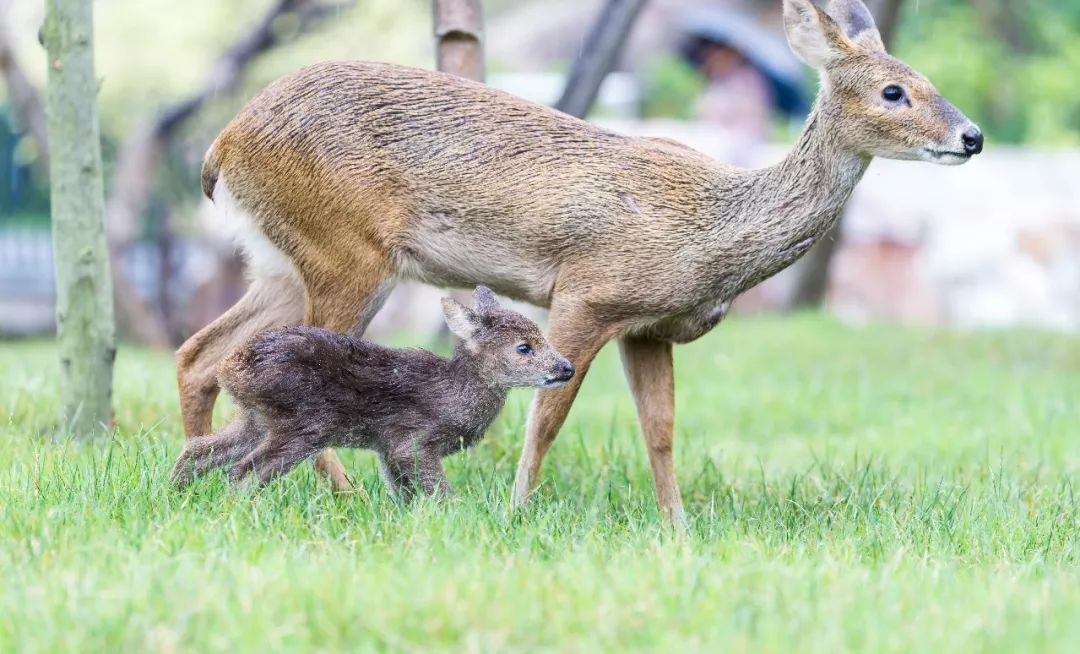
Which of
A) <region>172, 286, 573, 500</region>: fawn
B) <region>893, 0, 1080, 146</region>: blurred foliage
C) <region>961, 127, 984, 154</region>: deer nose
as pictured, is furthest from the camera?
<region>893, 0, 1080, 146</region>: blurred foliage

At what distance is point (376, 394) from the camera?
207 inches

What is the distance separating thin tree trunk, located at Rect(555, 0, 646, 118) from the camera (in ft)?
28.5

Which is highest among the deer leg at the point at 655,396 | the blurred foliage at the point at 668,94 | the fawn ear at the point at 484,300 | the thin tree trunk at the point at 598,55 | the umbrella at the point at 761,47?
the umbrella at the point at 761,47

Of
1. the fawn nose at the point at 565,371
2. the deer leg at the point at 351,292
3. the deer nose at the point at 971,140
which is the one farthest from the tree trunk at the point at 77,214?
the deer nose at the point at 971,140

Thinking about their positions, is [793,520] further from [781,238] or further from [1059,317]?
[1059,317]

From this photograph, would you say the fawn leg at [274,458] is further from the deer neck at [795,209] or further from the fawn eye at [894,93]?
the fawn eye at [894,93]

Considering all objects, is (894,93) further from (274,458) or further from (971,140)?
(274,458)

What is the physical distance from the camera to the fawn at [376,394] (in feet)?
16.7

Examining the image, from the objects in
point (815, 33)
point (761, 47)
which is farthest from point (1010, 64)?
point (815, 33)

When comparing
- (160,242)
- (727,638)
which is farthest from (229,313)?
(160,242)

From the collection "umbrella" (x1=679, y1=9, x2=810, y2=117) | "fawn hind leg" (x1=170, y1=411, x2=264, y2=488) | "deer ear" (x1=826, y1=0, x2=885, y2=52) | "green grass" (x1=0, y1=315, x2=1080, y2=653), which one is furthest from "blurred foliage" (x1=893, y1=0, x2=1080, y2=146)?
"fawn hind leg" (x1=170, y1=411, x2=264, y2=488)

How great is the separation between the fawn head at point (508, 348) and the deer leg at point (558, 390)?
0.33ft

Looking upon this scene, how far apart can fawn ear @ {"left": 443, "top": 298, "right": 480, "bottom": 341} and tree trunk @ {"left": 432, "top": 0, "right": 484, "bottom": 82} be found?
1.76 m

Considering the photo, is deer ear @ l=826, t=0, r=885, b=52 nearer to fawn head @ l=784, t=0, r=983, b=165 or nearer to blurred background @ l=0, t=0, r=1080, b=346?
fawn head @ l=784, t=0, r=983, b=165
